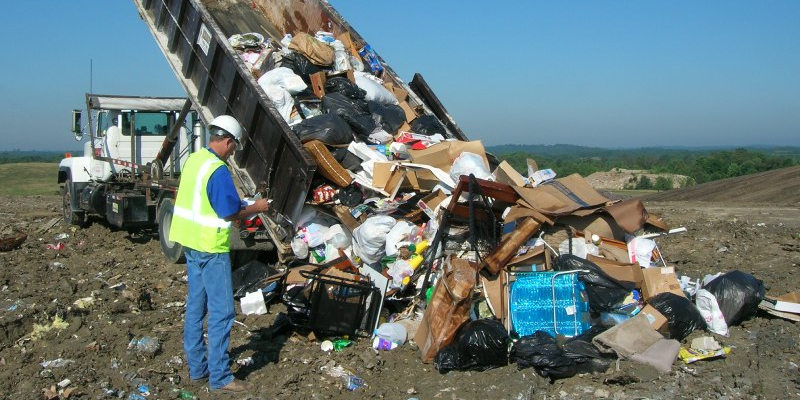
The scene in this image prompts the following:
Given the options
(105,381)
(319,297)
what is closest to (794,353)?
(319,297)

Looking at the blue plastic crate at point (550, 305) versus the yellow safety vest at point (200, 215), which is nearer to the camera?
the yellow safety vest at point (200, 215)

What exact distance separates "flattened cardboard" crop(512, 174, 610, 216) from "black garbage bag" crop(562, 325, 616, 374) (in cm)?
A: 128

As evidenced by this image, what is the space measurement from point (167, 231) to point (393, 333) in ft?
13.5

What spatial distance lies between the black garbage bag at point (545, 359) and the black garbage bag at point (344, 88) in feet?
12.1

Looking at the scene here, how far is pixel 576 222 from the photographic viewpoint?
577 centimetres

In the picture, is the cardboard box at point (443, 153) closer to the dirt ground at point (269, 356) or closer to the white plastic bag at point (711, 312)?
the dirt ground at point (269, 356)

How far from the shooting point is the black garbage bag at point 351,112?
702 centimetres

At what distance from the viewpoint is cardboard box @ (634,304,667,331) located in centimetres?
492

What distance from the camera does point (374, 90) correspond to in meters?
7.68

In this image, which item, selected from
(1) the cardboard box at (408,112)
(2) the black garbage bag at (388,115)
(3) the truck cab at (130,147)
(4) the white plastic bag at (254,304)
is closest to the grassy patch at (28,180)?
(3) the truck cab at (130,147)

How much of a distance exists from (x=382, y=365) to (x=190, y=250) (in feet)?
4.90

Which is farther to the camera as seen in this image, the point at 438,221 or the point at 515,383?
the point at 438,221

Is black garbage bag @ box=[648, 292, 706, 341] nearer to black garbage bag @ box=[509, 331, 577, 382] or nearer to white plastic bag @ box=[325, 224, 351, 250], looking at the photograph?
black garbage bag @ box=[509, 331, 577, 382]

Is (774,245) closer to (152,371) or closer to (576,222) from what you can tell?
(576,222)
